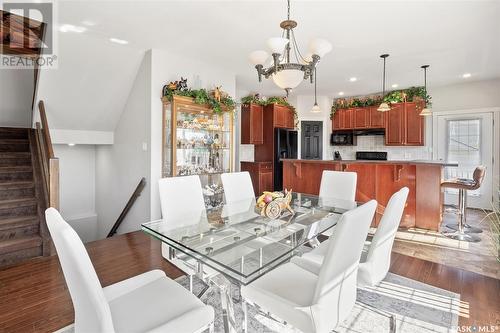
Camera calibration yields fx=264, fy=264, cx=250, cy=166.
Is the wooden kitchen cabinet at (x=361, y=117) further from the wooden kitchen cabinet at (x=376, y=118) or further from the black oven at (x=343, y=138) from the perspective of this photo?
the black oven at (x=343, y=138)

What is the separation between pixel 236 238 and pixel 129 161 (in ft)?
10.8

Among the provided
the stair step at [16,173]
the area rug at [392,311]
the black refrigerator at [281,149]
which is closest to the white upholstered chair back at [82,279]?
the area rug at [392,311]

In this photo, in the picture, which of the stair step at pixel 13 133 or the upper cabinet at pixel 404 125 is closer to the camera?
the stair step at pixel 13 133

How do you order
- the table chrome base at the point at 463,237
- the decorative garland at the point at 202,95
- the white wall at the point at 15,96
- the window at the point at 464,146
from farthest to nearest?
the window at the point at 464,146
the white wall at the point at 15,96
the decorative garland at the point at 202,95
the table chrome base at the point at 463,237

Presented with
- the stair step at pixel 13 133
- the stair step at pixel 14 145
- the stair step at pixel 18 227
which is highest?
the stair step at pixel 13 133

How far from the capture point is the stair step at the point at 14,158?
3.95 metres

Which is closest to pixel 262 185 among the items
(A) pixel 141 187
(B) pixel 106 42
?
(A) pixel 141 187

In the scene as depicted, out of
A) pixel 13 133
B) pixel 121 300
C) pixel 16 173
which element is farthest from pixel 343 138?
pixel 13 133

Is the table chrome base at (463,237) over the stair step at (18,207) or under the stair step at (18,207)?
under

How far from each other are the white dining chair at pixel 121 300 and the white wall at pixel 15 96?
5.57 meters

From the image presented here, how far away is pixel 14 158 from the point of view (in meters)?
4.05

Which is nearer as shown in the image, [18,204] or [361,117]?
[18,204]

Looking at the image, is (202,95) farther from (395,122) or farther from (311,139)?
(395,122)

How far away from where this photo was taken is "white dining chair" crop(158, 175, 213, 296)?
2061mm
